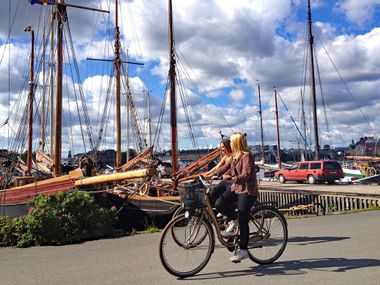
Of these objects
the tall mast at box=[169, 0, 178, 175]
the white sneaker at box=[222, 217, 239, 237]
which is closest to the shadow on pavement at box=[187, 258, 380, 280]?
the white sneaker at box=[222, 217, 239, 237]

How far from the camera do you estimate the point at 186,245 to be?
18.4 ft

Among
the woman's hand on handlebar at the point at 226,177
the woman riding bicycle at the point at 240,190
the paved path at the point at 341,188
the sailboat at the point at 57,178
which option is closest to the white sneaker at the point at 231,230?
the woman riding bicycle at the point at 240,190

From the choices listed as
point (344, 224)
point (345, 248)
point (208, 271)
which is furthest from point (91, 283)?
point (344, 224)

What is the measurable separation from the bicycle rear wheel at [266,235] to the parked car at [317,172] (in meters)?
26.3

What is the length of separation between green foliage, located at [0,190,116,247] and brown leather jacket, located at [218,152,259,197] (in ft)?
12.5

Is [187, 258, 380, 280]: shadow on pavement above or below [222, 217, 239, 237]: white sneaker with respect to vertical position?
below

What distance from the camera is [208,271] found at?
5.70 m

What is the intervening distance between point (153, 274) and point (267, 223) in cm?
171

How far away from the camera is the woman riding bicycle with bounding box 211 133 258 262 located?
572 cm

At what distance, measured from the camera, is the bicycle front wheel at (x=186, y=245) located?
5395 millimetres

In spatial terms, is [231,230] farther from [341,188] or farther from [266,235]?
[341,188]

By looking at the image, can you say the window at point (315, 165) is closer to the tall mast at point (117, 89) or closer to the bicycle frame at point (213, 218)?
the tall mast at point (117, 89)

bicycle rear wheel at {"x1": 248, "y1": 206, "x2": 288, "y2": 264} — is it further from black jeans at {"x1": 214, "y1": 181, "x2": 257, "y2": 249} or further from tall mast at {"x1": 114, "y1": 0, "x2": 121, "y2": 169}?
tall mast at {"x1": 114, "y1": 0, "x2": 121, "y2": 169}

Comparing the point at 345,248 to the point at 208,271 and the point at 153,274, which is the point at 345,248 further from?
the point at 153,274
